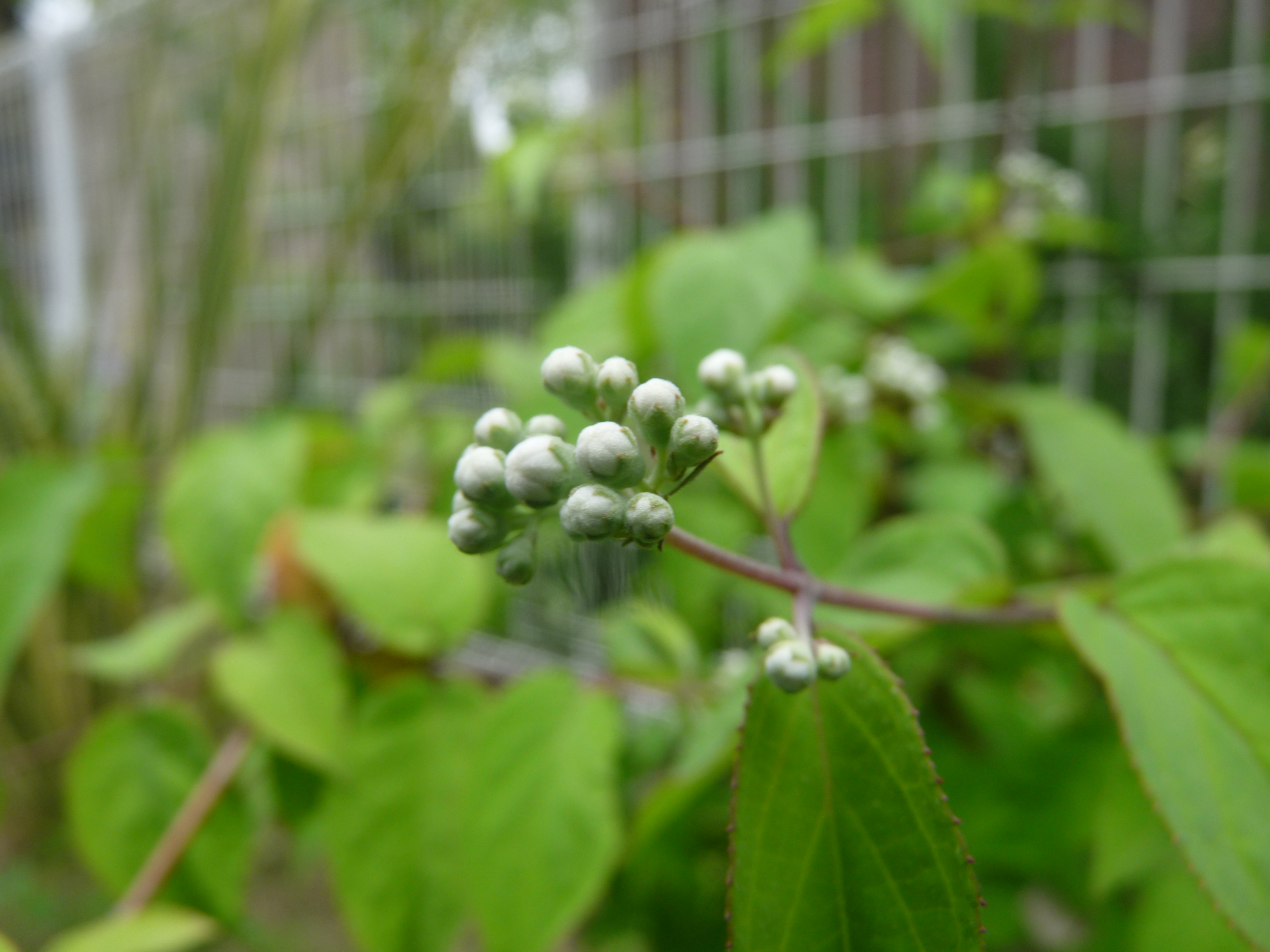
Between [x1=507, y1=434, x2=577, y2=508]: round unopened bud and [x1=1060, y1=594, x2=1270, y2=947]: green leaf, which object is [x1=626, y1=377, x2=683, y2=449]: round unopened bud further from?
[x1=1060, y1=594, x2=1270, y2=947]: green leaf

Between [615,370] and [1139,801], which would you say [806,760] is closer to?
[615,370]

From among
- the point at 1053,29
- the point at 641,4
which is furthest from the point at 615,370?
the point at 641,4

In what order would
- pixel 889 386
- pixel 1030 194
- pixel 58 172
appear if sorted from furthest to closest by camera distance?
pixel 58 172, pixel 1030 194, pixel 889 386

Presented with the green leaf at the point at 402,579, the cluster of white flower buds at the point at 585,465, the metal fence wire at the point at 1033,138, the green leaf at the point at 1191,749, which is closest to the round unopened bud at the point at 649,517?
the cluster of white flower buds at the point at 585,465

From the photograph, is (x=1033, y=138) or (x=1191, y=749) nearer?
(x=1191, y=749)

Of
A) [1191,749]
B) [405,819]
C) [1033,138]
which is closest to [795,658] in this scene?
[1191,749]

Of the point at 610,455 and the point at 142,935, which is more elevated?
the point at 610,455

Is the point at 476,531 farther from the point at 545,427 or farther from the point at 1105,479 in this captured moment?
the point at 1105,479
